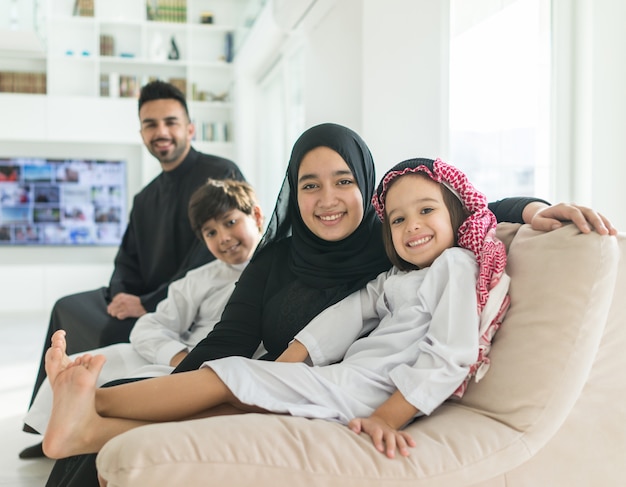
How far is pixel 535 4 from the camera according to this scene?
9.95ft

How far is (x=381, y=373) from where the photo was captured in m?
1.59

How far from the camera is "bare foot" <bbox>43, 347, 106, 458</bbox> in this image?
56.4 inches

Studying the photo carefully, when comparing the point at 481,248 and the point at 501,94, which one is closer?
the point at 481,248

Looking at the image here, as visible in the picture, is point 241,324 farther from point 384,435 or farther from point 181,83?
point 181,83

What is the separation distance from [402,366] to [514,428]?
269mm

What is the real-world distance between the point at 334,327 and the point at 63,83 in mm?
6284

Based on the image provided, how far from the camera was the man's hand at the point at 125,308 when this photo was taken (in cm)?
301

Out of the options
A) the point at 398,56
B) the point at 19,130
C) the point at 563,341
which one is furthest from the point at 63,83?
the point at 563,341

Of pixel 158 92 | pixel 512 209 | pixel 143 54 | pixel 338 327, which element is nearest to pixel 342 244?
pixel 338 327

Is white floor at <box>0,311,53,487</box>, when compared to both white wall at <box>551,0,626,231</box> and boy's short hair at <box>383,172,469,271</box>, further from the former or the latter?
white wall at <box>551,0,626,231</box>

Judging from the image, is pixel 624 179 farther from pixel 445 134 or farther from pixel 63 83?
pixel 63 83

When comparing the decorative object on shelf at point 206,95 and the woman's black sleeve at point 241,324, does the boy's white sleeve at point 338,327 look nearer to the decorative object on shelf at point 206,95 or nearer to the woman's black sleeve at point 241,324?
the woman's black sleeve at point 241,324

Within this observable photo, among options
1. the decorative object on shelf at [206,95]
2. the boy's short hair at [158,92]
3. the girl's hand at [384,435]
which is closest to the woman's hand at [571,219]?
the girl's hand at [384,435]

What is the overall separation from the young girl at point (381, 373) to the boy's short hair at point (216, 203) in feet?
3.06
